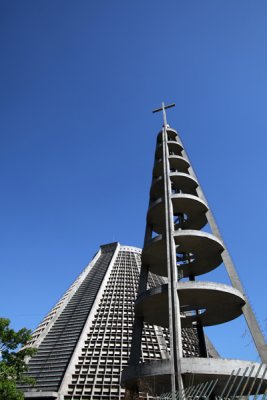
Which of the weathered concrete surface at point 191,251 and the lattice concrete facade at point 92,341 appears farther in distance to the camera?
the lattice concrete facade at point 92,341

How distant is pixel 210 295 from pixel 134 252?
47.1 metres

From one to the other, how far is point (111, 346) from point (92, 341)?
2.40 meters

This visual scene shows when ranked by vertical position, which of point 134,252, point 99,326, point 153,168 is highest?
point 134,252

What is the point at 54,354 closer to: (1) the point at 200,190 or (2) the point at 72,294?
(2) the point at 72,294

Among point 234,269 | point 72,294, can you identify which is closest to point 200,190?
point 234,269

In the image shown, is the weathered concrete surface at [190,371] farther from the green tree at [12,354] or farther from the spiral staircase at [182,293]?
the green tree at [12,354]

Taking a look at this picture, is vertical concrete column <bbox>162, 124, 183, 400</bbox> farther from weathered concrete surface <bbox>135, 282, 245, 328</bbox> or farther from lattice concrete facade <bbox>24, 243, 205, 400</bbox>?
lattice concrete facade <bbox>24, 243, 205, 400</bbox>

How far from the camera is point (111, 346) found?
35688mm

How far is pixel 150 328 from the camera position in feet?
133

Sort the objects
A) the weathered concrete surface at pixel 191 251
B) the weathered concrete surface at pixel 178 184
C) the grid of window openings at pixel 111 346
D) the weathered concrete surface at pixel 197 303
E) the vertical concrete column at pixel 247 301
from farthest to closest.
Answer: the grid of window openings at pixel 111 346
the weathered concrete surface at pixel 178 184
the weathered concrete surface at pixel 191 251
the weathered concrete surface at pixel 197 303
the vertical concrete column at pixel 247 301

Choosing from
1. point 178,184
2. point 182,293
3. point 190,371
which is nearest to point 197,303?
point 182,293

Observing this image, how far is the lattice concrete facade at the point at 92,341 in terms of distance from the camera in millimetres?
30266

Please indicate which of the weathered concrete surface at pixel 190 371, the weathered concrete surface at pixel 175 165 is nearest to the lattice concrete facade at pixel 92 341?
the weathered concrete surface at pixel 190 371

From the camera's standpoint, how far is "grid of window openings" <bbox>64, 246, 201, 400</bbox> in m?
30.0
